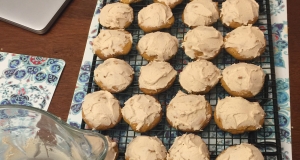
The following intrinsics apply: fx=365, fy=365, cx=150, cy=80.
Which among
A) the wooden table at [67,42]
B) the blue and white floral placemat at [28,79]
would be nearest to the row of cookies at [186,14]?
the wooden table at [67,42]

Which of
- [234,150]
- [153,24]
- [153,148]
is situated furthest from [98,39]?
[234,150]

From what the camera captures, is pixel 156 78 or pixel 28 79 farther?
pixel 28 79

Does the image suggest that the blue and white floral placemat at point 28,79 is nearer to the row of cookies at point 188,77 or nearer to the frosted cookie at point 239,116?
the row of cookies at point 188,77

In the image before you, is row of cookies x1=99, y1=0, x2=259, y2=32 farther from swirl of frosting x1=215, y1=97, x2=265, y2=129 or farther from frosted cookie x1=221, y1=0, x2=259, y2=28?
swirl of frosting x1=215, y1=97, x2=265, y2=129

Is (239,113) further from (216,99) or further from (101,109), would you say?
(101,109)

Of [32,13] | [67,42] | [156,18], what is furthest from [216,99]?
[32,13]

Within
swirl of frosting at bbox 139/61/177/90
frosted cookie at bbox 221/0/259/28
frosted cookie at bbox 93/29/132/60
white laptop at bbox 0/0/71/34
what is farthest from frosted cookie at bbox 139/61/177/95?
white laptop at bbox 0/0/71/34
